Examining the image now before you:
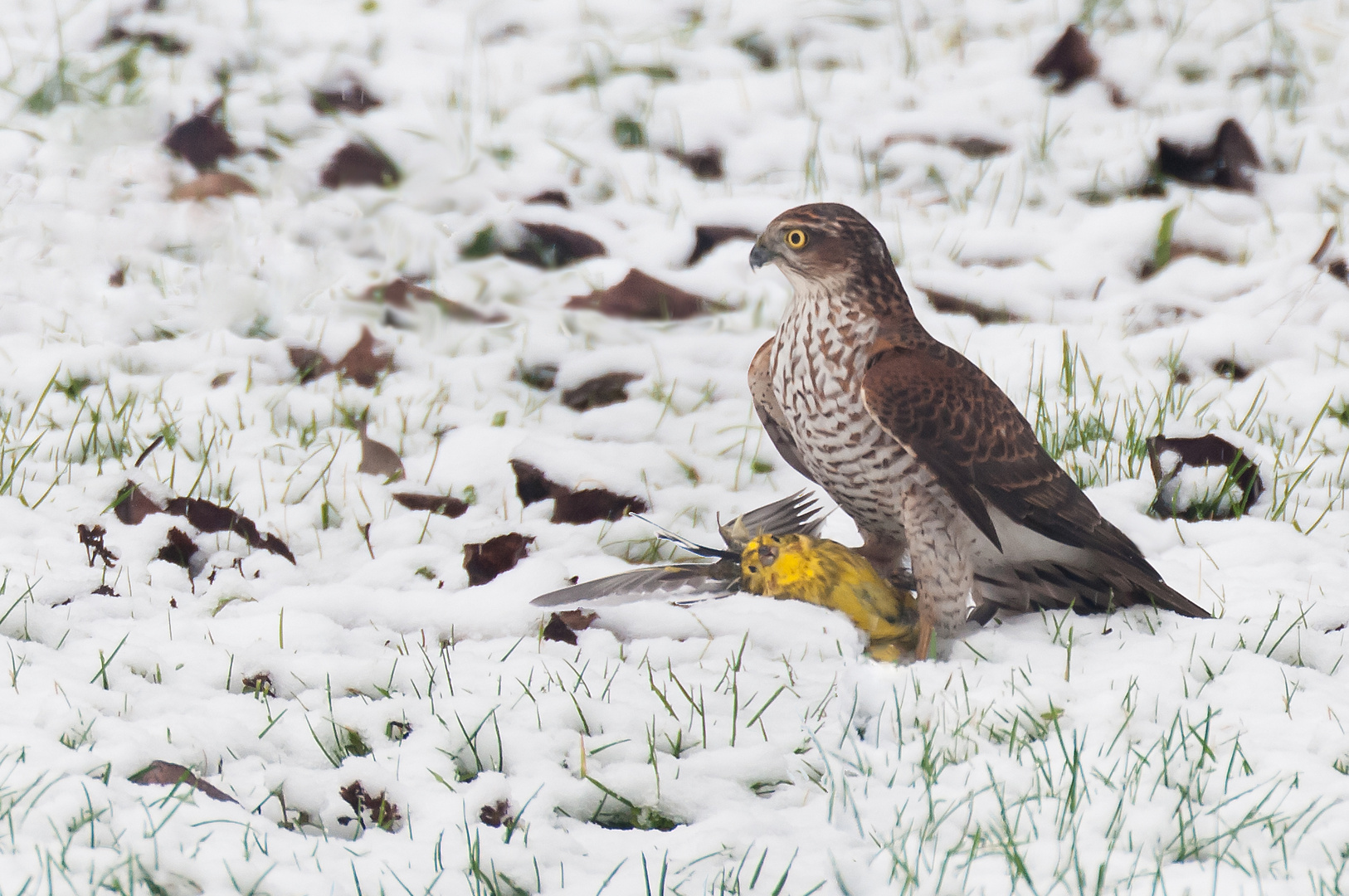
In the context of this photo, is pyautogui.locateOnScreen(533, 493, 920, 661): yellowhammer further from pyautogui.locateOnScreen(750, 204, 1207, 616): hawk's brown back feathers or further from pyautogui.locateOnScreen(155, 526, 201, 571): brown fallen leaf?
pyautogui.locateOnScreen(155, 526, 201, 571): brown fallen leaf

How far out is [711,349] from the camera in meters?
4.81

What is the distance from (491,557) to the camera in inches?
129

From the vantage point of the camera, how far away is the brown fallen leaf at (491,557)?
3250mm

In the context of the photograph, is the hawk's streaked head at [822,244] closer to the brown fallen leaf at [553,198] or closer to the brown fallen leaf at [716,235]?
the brown fallen leaf at [716,235]

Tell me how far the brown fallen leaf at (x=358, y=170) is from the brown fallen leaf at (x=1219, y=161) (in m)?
3.73

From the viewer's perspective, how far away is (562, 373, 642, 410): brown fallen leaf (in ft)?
14.7

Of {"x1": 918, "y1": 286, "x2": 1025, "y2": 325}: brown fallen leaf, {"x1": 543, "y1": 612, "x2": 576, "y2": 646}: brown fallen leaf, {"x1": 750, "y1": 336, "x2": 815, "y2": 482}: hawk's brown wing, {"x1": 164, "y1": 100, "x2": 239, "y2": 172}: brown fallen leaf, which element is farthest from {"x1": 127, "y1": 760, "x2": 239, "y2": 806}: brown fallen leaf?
{"x1": 164, "y1": 100, "x2": 239, "y2": 172}: brown fallen leaf

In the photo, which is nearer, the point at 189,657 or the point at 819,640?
the point at 189,657

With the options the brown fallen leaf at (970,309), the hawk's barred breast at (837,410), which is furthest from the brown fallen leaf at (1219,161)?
the hawk's barred breast at (837,410)

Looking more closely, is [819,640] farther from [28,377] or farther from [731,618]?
[28,377]

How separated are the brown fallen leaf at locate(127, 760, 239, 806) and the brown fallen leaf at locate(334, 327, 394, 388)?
236 cm

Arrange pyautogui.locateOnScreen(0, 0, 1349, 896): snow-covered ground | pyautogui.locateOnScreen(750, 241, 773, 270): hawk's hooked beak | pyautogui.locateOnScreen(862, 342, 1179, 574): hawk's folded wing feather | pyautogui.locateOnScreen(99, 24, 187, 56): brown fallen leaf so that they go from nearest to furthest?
pyautogui.locateOnScreen(0, 0, 1349, 896): snow-covered ground
pyautogui.locateOnScreen(862, 342, 1179, 574): hawk's folded wing feather
pyautogui.locateOnScreen(750, 241, 773, 270): hawk's hooked beak
pyautogui.locateOnScreen(99, 24, 187, 56): brown fallen leaf

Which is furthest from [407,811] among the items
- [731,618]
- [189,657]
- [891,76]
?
[891,76]

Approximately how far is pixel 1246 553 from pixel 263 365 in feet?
10.6
